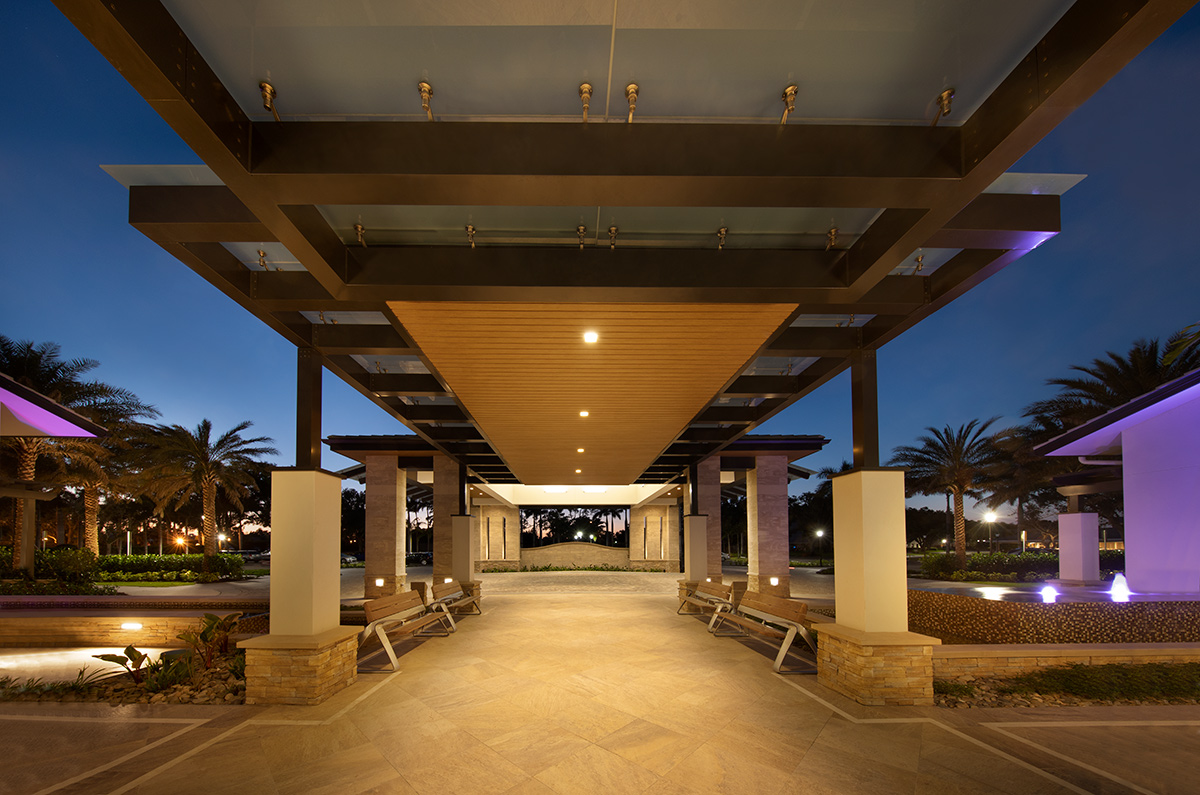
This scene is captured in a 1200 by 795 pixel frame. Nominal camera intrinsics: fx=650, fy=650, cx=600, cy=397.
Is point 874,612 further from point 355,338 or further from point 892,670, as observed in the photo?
point 355,338

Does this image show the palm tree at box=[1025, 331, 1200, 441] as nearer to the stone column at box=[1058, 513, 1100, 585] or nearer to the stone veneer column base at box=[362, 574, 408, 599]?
the stone column at box=[1058, 513, 1100, 585]

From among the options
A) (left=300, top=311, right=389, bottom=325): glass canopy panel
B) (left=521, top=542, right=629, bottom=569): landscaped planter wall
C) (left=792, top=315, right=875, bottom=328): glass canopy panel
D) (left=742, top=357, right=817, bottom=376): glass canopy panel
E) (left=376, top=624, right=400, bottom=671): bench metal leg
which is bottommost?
(left=521, top=542, right=629, bottom=569): landscaped planter wall

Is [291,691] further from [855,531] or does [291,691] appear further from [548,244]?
[855,531]

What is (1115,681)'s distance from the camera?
269 inches

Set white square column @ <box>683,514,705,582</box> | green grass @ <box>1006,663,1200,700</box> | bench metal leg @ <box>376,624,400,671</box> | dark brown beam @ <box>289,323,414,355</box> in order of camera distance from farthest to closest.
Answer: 1. white square column @ <box>683,514,705,582</box>
2. bench metal leg @ <box>376,624,400,671</box>
3. dark brown beam @ <box>289,323,414,355</box>
4. green grass @ <box>1006,663,1200,700</box>

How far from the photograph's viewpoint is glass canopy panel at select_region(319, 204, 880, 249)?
5.04 m

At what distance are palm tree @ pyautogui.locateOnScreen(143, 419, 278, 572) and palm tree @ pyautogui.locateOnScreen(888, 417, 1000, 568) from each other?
27186 mm

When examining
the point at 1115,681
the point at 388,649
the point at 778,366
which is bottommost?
the point at 388,649

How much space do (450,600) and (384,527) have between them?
6220mm

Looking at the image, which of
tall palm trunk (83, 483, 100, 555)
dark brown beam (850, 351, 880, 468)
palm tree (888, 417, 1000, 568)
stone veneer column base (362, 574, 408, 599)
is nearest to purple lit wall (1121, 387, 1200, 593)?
dark brown beam (850, 351, 880, 468)

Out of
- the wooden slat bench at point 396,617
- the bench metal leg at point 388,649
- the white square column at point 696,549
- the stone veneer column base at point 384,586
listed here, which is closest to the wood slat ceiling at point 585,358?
the wooden slat bench at point 396,617

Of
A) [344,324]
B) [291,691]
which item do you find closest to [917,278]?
[344,324]

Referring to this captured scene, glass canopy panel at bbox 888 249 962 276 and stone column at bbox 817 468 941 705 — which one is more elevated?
glass canopy panel at bbox 888 249 962 276

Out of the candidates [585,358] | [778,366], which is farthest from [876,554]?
[585,358]
